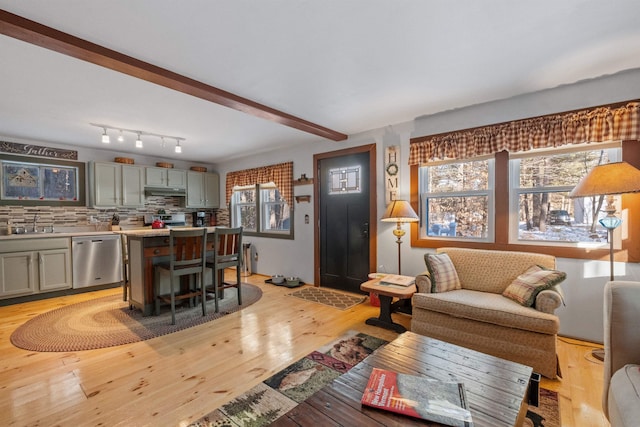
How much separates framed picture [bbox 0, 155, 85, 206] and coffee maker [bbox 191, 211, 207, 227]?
193 cm

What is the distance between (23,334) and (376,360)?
353 centimetres

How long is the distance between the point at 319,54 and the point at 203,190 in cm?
483

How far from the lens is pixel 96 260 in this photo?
4.47 meters

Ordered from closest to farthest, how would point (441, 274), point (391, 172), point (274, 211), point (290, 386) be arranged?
point (290, 386) → point (441, 274) → point (391, 172) → point (274, 211)

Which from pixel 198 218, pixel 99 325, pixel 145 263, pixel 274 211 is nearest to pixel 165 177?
pixel 198 218

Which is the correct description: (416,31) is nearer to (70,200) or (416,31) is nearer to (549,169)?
(549,169)

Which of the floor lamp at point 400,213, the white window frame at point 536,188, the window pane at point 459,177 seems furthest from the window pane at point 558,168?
the floor lamp at point 400,213

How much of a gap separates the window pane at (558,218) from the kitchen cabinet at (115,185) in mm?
5811

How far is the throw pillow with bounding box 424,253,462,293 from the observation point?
2770 mm

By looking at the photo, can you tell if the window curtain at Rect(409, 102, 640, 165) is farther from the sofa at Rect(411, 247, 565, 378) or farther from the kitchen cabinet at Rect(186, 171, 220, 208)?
the kitchen cabinet at Rect(186, 171, 220, 208)

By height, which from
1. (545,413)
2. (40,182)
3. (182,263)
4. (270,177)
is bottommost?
(545,413)

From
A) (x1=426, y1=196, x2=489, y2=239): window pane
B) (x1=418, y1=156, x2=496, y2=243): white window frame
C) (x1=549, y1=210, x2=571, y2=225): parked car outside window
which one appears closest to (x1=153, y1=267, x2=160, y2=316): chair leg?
(x1=418, y1=156, x2=496, y2=243): white window frame

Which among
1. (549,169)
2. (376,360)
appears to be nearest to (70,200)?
(376,360)

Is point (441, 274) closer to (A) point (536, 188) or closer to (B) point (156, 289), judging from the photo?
(A) point (536, 188)
